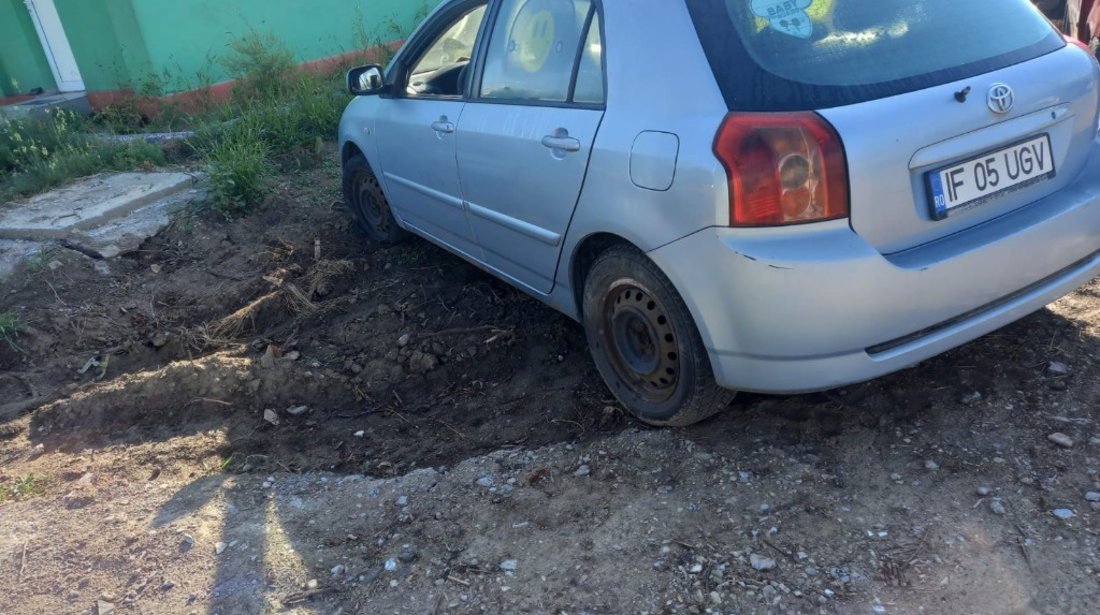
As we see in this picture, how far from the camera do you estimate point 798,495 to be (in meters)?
2.68

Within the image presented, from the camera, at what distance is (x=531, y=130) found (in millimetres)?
3271

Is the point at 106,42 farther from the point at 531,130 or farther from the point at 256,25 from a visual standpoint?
the point at 531,130

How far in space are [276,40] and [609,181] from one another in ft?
25.5

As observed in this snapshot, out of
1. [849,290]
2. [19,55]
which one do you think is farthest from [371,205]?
[19,55]

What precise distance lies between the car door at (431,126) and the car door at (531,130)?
0.61 ft

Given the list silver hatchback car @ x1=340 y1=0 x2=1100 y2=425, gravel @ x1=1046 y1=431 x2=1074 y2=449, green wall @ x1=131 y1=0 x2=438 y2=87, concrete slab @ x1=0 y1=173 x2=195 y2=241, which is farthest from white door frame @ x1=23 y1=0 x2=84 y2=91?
gravel @ x1=1046 y1=431 x2=1074 y2=449

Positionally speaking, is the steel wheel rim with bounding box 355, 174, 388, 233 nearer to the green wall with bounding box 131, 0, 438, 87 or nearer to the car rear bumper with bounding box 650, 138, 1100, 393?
the car rear bumper with bounding box 650, 138, 1100, 393

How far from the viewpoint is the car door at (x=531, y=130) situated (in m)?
3.06

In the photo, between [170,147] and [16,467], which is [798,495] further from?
[170,147]

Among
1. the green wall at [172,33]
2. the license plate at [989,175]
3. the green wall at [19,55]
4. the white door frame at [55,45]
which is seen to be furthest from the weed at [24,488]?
the green wall at [19,55]

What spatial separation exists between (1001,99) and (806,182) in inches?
29.2

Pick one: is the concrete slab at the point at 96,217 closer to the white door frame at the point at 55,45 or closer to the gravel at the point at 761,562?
the white door frame at the point at 55,45

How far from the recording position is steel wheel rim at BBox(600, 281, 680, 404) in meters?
2.91

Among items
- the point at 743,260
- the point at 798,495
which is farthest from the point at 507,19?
the point at 798,495
